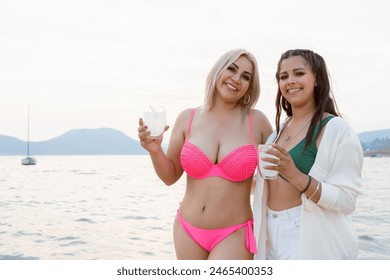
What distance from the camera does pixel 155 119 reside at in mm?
3469

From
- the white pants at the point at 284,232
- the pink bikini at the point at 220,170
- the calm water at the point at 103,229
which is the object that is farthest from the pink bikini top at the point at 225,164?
the calm water at the point at 103,229

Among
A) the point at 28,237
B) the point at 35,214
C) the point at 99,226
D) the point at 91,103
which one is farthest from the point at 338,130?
the point at 91,103

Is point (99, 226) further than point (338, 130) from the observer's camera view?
Yes

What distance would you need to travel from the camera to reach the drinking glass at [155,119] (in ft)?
11.3

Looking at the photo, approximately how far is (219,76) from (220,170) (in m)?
0.78

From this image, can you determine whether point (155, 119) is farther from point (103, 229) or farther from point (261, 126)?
point (103, 229)

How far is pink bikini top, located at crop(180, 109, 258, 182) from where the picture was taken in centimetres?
355

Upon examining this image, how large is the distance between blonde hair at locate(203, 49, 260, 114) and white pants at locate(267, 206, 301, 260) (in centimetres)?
105

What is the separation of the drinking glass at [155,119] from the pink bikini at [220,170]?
13.7 inches

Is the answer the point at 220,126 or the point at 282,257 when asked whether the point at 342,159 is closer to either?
the point at 282,257

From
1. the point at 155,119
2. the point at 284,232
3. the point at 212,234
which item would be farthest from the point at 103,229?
the point at 284,232
